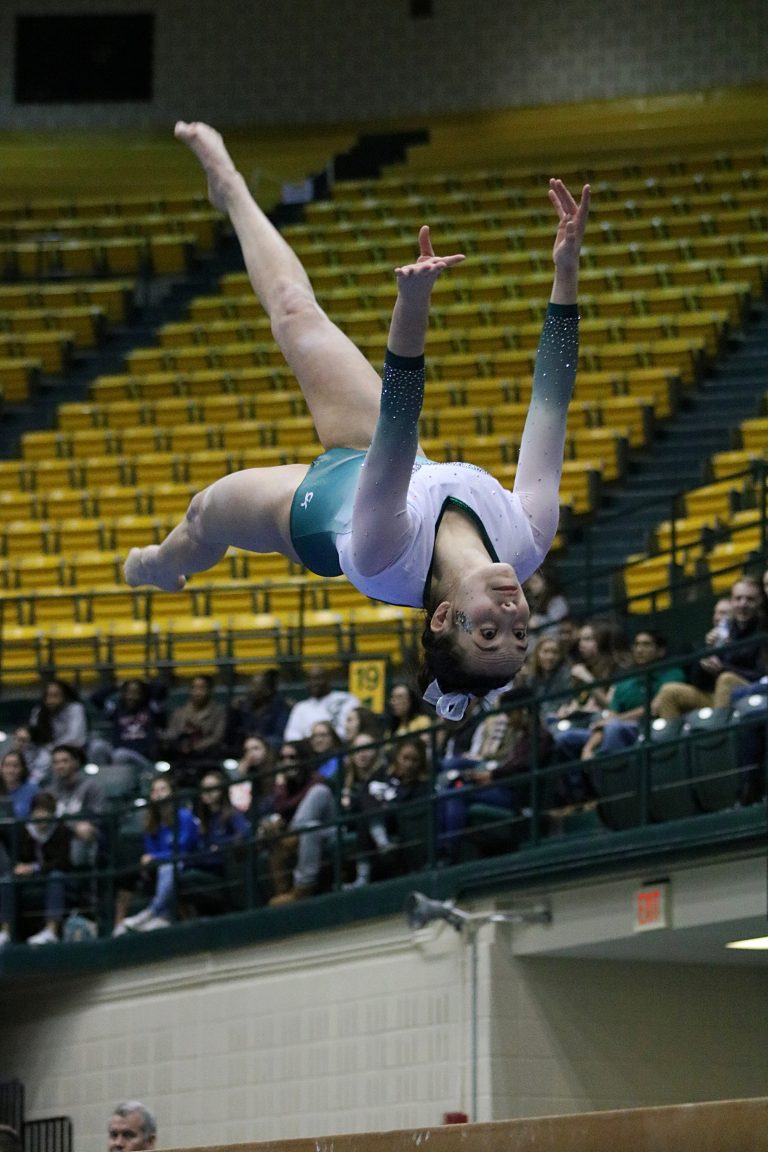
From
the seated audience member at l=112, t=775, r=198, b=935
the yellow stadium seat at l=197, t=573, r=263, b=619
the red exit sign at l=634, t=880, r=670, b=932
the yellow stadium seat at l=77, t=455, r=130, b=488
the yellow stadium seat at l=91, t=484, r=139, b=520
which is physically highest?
the yellow stadium seat at l=77, t=455, r=130, b=488

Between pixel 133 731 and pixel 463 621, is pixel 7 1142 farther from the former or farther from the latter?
pixel 133 731

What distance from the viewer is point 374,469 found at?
4.47 m

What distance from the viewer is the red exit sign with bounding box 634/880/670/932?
339 inches

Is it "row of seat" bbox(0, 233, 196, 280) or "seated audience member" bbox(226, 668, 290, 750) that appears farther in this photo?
"row of seat" bbox(0, 233, 196, 280)

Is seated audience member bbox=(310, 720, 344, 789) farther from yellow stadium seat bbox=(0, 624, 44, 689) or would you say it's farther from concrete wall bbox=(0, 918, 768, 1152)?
yellow stadium seat bbox=(0, 624, 44, 689)

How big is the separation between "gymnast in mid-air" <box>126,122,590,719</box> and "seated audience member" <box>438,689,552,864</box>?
393 cm

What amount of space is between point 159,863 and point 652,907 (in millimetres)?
3361

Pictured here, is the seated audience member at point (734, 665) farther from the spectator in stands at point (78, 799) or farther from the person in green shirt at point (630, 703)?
the spectator in stands at point (78, 799)

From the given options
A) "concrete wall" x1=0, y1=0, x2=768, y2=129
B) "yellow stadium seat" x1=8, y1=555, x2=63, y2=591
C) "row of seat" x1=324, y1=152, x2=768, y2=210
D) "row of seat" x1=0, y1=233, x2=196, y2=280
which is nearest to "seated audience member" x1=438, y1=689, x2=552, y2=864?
"yellow stadium seat" x1=8, y1=555, x2=63, y2=591

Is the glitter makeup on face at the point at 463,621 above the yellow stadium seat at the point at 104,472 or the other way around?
the other way around

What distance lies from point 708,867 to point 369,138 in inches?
671

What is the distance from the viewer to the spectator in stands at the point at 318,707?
38.0ft

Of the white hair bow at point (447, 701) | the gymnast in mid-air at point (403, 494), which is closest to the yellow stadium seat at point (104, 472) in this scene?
the gymnast in mid-air at point (403, 494)

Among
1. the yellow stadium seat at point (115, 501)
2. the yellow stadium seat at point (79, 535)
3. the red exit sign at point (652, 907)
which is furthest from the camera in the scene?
the yellow stadium seat at point (115, 501)
